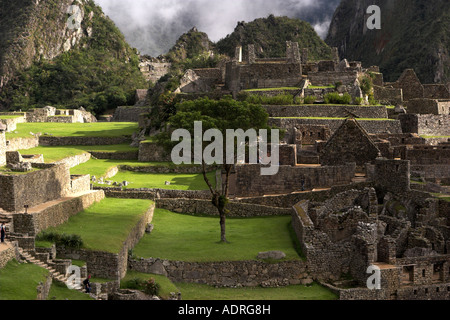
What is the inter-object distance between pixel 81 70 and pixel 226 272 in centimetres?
8676

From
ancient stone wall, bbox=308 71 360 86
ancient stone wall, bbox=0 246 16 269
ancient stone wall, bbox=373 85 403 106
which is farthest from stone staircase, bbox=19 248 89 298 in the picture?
ancient stone wall, bbox=373 85 403 106

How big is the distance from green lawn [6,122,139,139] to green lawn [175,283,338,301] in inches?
1163

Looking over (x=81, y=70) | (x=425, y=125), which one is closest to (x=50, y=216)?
(x=425, y=125)

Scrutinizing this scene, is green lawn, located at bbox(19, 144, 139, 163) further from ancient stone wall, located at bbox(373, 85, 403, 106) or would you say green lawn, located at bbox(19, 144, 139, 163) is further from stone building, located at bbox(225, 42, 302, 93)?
ancient stone wall, located at bbox(373, 85, 403, 106)

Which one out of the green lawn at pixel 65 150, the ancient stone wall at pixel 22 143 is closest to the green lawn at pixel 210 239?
the green lawn at pixel 65 150

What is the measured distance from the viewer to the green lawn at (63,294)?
85.1 feet

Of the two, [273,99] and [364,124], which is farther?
[273,99]

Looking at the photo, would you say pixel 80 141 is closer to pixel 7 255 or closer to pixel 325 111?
pixel 325 111

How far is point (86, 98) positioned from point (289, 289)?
6882 centimetres

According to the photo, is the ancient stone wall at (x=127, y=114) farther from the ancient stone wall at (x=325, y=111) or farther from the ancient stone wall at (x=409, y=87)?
the ancient stone wall at (x=325, y=111)

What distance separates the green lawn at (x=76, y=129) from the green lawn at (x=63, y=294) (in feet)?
103

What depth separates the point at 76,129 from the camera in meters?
65.9
